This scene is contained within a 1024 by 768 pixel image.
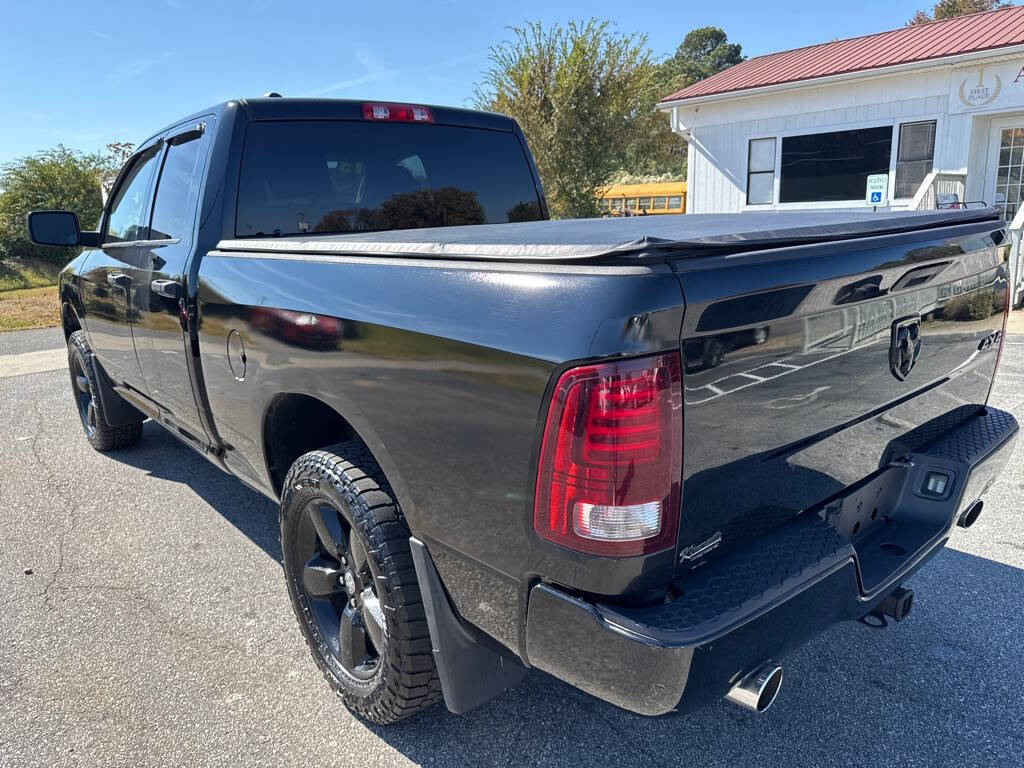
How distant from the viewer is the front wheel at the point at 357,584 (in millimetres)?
2010

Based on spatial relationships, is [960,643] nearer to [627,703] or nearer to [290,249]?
[627,703]

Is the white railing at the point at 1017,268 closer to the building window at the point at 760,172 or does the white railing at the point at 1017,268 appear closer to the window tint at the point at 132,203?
the building window at the point at 760,172

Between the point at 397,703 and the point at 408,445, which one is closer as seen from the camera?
the point at 408,445

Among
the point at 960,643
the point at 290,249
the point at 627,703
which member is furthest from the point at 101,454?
the point at 960,643

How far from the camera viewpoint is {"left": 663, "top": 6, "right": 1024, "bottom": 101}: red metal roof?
11828 mm

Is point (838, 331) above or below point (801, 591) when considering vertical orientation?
above

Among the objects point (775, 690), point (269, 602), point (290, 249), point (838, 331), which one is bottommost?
point (269, 602)

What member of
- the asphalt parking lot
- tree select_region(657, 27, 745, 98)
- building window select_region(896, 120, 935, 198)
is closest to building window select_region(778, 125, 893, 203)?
building window select_region(896, 120, 935, 198)

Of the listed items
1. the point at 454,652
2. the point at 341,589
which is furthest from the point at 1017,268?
the point at 454,652

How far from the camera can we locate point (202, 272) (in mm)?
2863

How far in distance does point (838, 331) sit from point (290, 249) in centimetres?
167

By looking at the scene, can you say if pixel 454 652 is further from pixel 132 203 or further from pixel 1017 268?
pixel 1017 268

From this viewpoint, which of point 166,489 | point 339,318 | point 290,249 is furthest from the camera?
point 166,489

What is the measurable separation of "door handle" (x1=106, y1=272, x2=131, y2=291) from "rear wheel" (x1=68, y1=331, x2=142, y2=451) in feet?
3.14
